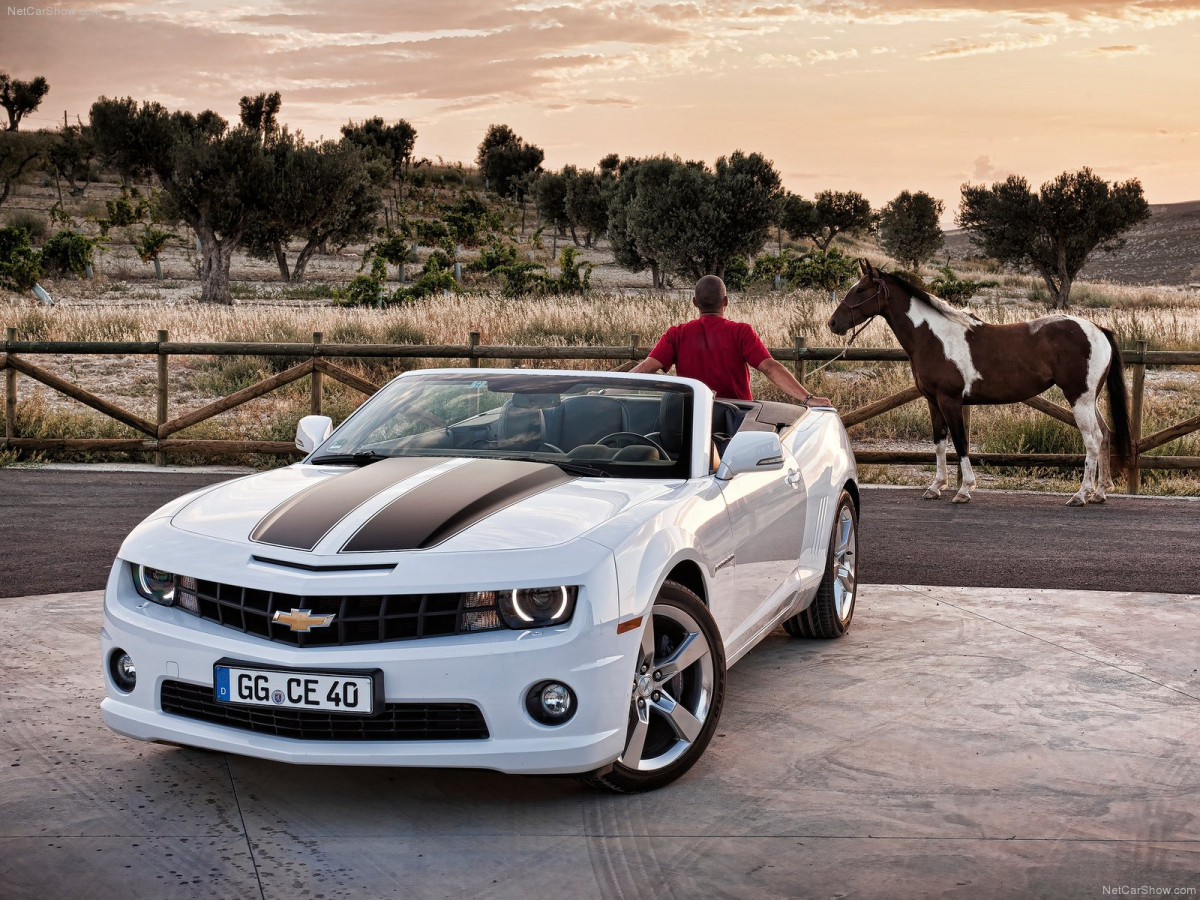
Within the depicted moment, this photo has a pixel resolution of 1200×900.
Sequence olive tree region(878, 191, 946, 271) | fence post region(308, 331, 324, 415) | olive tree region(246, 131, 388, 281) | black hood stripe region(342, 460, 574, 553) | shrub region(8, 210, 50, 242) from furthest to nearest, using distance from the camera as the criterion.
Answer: olive tree region(878, 191, 946, 271), shrub region(8, 210, 50, 242), olive tree region(246, 131, 388, 281), fence post region(308, 331, 324, 415), black hood stripe region(342, 460, 574, 553)

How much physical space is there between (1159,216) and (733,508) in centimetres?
18387

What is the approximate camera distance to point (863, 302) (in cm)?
1378

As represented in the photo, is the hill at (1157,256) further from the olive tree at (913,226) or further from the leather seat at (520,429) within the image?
the leather seat at (520,429)

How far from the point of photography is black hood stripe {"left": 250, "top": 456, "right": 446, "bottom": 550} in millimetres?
4488

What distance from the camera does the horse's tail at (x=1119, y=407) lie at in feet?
42.8

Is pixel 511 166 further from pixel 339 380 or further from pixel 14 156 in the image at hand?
pixel 339 380

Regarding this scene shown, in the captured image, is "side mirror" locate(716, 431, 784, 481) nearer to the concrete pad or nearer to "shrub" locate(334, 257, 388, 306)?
the concrete pad

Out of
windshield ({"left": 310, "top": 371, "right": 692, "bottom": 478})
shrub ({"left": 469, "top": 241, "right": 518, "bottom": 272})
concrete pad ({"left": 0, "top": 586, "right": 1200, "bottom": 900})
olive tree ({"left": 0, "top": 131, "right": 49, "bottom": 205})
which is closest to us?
concrete pad ({"left": 0, "top": 586, "right": 1200, "bottom": 900})

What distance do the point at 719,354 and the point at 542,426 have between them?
2.65 m

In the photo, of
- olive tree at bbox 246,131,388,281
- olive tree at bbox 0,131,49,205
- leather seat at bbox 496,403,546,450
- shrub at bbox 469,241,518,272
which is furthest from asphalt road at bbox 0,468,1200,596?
olive tree at bbox 0,131,49,205

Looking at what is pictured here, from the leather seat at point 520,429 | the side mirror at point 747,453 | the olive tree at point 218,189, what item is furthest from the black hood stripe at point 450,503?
the olive tree at point 218,189

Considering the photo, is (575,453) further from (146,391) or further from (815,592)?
(146,391)

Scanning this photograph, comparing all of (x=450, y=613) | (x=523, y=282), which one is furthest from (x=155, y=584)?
(x=523, y=282)

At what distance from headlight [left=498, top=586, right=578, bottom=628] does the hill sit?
94571 millimetres
